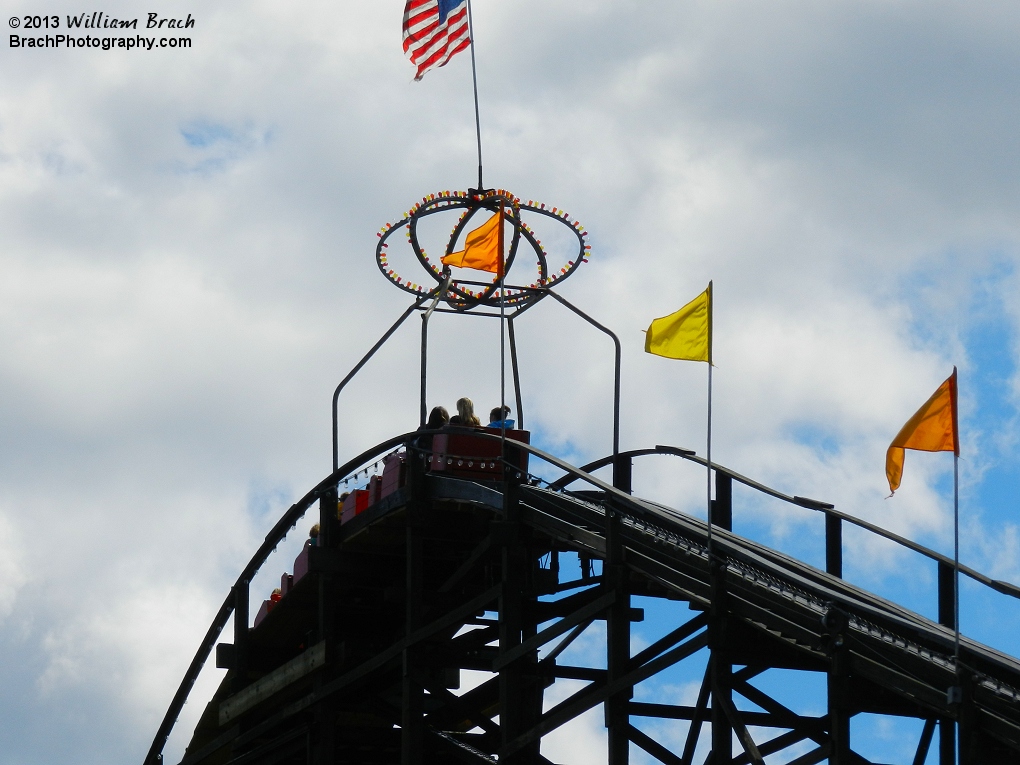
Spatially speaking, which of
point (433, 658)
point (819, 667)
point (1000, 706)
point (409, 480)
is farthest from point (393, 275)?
point (1000, 706)

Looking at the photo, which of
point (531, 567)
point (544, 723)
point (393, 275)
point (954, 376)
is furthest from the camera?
point (393, 275)

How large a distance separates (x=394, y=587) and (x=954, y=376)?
9533mm

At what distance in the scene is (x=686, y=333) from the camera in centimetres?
1930

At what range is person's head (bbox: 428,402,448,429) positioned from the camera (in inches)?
932

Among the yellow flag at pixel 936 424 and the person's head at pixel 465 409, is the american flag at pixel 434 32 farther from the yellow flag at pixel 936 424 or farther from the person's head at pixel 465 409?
the yellow flag at pixel 936 424

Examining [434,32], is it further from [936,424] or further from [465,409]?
[936,424]

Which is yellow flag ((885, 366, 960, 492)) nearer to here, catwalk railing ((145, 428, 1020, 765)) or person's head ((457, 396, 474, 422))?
catwalk railing ((145, 428, 1020, 765))

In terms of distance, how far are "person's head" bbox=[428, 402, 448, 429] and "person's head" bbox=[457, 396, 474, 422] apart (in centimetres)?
46

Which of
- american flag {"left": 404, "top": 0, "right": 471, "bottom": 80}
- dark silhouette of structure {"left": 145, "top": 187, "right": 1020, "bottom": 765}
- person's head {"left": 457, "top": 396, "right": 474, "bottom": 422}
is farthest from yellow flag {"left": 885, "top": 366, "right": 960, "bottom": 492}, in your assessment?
A: american flag {"left": 404, "top": 0, "right": 471, "bottom": 80}

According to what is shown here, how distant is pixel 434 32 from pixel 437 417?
18.1ft

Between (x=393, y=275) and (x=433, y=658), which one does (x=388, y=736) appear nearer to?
(x=433, y=658)

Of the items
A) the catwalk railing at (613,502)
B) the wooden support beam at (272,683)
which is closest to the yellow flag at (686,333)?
the catwalk railing at (613,502)

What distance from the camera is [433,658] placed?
2283 cm

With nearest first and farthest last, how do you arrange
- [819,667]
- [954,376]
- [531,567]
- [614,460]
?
[954,376] → [819,667] → [531,567] → [614,460]
